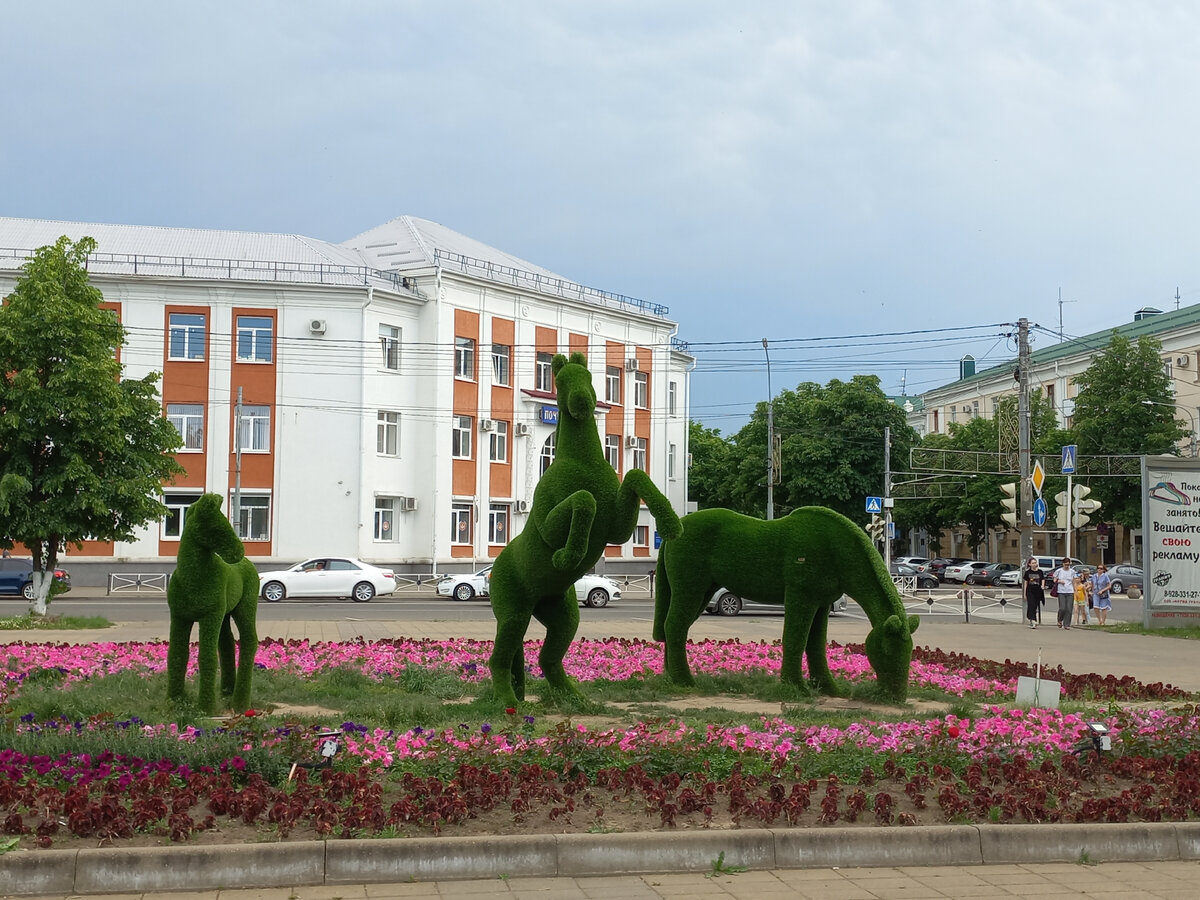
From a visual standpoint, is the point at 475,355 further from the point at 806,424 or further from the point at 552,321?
the point at 806,424

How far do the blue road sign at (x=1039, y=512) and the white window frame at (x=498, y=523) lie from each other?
21604mm

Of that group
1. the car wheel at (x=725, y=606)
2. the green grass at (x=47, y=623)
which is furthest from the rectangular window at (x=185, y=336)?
the car wheel at (x=725, y=606)

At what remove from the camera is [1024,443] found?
33469 mm

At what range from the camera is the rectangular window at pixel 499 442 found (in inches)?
1852

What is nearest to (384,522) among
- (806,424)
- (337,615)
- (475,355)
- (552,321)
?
(475,355)

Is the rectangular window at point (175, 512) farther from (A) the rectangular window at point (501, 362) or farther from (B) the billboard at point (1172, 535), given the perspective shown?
(B) the billboard at point (1172, 535)

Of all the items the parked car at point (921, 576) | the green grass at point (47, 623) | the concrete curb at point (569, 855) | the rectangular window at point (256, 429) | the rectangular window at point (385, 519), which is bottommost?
the parked car at point (921, 576)

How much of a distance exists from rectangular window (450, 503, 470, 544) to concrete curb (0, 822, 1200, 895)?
38363mm

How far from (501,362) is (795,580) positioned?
114 ft

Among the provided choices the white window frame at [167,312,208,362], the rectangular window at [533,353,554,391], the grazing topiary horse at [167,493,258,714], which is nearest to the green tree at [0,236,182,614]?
the grazing topiary horse at [167,493,258,714]

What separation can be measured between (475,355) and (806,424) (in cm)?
2262

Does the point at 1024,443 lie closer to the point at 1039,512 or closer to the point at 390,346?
the point at 1039,512

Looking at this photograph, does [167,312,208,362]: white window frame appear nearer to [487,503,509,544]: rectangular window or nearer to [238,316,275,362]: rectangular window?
[238,316,275,362]: rectangular window

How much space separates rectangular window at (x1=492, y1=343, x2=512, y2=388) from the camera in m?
46.8
